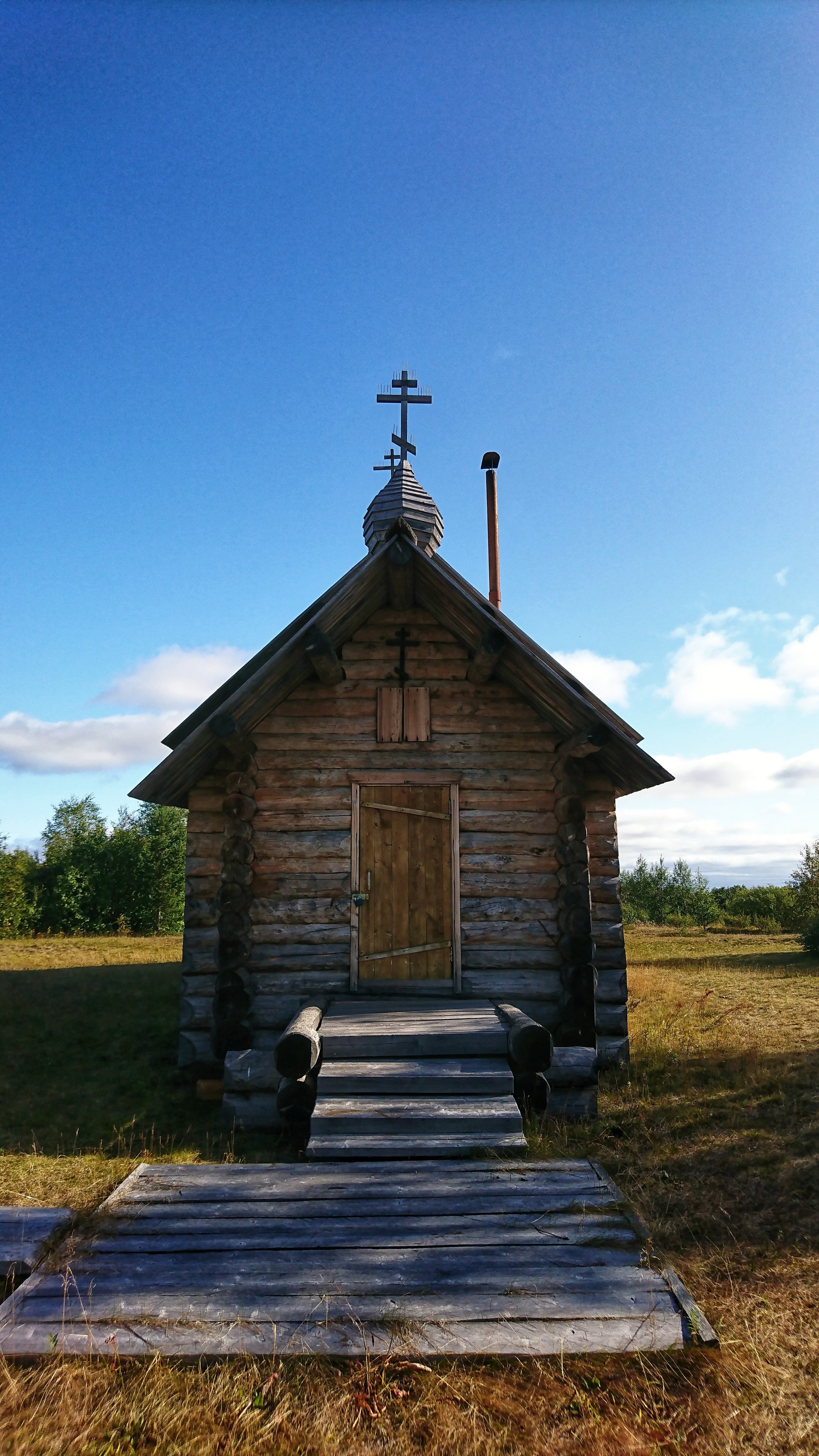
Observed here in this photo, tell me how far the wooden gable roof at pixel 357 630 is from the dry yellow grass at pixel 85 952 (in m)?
10.7

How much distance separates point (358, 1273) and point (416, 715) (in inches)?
220

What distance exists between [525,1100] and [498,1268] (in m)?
2.85

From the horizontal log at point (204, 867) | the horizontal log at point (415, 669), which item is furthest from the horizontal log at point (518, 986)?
the horizontal log at point (415, 669)

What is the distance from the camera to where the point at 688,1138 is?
6492 mm

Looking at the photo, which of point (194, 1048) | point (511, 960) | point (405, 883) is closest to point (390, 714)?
point (405, 883)

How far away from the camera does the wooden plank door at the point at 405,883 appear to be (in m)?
8.26

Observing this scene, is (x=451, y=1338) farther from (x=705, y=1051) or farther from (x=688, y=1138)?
(x=705, y=1051)

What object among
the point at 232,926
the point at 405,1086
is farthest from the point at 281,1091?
the point at 232,926

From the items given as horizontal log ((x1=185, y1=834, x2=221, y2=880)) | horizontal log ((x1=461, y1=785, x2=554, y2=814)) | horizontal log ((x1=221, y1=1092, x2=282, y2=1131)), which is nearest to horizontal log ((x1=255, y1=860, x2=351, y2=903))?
horizontal log ((x1=185, y1=834, x2=221, y2=880))

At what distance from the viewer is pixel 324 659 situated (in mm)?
8055

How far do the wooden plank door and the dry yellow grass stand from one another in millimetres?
11260

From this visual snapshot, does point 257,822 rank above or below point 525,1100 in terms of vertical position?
above

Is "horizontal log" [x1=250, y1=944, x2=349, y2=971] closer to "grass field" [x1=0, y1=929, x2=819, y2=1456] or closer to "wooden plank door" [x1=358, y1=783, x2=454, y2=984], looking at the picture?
"wooden plank door" [x1=358, y1=783, x2=454, y2=984]

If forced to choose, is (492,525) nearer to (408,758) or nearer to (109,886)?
(408,758)
